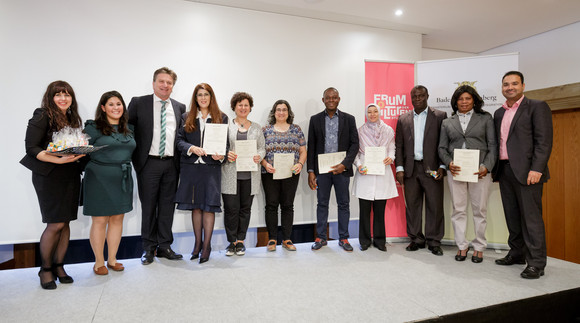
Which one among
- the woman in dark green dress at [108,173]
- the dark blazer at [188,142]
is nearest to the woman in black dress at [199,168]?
the dark blazer at [188,142]

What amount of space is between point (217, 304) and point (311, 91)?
3059 millimetres

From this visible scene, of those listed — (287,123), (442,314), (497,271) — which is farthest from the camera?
(287,123)

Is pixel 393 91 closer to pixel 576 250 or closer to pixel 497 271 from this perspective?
pixel 497 271

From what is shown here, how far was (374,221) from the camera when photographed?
3.59 meters

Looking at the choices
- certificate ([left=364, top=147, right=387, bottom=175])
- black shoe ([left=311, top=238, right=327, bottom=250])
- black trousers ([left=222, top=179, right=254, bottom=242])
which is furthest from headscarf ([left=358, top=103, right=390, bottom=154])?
black trousers ([left=222, top=179, right=254, bottom=242])

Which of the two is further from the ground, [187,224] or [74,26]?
[74,26]

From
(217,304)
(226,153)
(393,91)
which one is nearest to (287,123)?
(226,153)

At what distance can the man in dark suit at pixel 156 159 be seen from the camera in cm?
300

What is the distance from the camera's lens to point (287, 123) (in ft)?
11.9

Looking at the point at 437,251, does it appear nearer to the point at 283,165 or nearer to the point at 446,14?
the point at 283,165

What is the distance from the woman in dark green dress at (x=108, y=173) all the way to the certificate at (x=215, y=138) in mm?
646

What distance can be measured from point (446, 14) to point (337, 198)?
3016 millimetres

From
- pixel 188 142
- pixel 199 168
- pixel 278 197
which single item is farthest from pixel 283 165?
pixel 188 142

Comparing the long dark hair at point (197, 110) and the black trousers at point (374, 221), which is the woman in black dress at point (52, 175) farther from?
the black trousers at point (374, 221)
